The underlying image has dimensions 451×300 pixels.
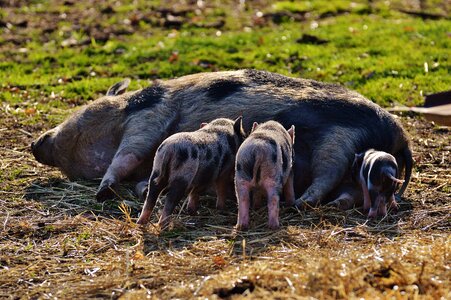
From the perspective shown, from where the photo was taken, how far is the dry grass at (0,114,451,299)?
5363 mm

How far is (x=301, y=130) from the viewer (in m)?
7.88

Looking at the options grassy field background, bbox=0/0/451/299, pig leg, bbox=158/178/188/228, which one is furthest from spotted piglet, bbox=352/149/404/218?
pig leg, bbox=158/178/188/228

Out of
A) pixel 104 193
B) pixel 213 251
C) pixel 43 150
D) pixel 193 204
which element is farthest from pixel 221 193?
pixel 43 150

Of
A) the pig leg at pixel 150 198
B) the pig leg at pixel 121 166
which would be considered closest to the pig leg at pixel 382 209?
the pig leg at pixel 150 198

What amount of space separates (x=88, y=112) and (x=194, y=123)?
3.90 feet

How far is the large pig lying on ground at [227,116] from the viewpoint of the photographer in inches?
305

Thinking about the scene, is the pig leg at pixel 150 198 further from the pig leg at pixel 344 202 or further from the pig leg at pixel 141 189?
the pig leg at pixel 344 202

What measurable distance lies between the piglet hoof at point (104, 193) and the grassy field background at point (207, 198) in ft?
0.40

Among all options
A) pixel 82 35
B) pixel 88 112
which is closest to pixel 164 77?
pixel 82 35

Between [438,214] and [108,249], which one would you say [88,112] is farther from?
[438,214]

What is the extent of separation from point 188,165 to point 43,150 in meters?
2.65

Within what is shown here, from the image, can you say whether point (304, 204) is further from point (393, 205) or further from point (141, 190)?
point (141, 190)

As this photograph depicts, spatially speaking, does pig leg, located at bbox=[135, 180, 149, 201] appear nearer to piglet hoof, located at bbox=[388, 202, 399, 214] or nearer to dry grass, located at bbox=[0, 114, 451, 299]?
dry grass, located at bbox=[0, 114, 451, 299]

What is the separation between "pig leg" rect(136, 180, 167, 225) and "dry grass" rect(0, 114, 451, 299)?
106 millimetres
